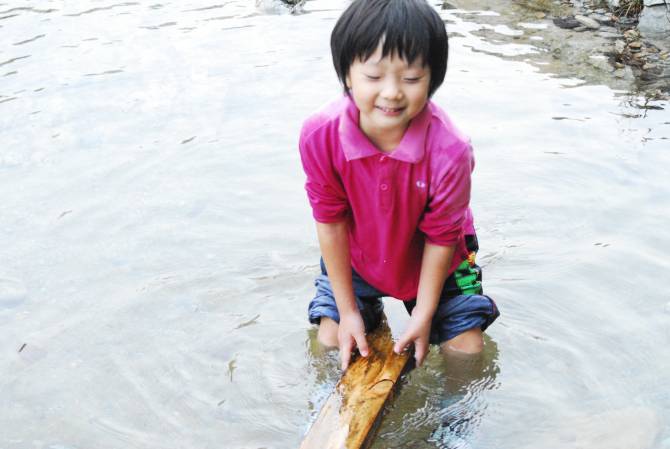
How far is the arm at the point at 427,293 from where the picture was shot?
2781 millimetres

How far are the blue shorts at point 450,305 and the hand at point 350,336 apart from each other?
158mm

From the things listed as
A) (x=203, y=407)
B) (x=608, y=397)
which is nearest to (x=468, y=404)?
(x=608, y=397)

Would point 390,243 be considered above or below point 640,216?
above

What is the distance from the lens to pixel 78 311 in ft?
12.3

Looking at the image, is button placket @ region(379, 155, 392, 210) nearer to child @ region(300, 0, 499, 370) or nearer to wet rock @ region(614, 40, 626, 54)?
child @ region(300, 0, 499, 370)

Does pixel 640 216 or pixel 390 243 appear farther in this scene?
pixel 640 216

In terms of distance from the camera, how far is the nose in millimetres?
2400

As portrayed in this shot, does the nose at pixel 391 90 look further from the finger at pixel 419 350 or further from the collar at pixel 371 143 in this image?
the finger at pixel 419 350

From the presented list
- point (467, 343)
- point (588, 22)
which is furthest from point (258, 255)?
point (588, 22)

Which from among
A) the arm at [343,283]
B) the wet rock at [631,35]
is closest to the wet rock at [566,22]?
the wet rock at [631,35]

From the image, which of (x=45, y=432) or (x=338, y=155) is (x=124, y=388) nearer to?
(x=45, y=432)

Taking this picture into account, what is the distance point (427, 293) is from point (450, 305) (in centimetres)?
25

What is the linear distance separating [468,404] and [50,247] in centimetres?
227

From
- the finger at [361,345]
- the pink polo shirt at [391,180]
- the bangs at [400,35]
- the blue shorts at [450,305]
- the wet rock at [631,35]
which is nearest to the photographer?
the bangs at [400,35]
